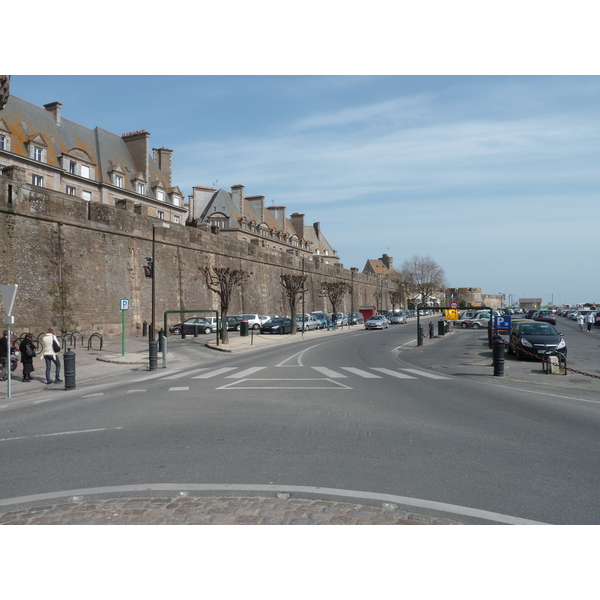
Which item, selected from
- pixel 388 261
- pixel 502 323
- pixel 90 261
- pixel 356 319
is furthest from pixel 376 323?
pixel 388 261

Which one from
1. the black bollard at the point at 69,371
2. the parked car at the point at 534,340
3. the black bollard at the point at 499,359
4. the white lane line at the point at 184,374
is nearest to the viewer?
the black bollard at the point at 69,371

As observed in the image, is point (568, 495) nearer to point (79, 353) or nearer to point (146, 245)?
point (79, 353)

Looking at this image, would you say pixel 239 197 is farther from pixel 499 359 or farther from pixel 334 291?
pixel 499 359

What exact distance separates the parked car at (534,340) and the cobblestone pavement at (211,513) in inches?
663

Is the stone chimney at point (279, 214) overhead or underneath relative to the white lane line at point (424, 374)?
overhead

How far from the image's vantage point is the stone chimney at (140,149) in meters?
57.2

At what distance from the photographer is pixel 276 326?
41594 mm

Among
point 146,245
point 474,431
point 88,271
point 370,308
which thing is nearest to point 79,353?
point 88,271

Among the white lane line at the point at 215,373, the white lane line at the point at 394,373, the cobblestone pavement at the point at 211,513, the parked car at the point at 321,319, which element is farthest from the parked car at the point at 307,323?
the cobblestone pavement at the point at 211,513

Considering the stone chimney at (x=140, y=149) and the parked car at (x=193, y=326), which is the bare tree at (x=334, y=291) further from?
the stone chimney at (x=140, y=149)

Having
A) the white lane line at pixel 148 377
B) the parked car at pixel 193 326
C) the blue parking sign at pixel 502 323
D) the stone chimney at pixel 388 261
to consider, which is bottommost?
the white lane line at pixel 148 377

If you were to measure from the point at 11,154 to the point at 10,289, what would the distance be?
34.3 meters

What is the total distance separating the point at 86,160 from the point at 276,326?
25469 millimetres

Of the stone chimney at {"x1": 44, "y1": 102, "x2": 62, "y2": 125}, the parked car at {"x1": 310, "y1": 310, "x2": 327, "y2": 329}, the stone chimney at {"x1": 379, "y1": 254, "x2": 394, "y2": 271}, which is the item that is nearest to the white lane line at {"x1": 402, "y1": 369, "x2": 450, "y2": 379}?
the parked car at {"x1": 310, "y1": 310, "x2": 327, "y2": 329}
